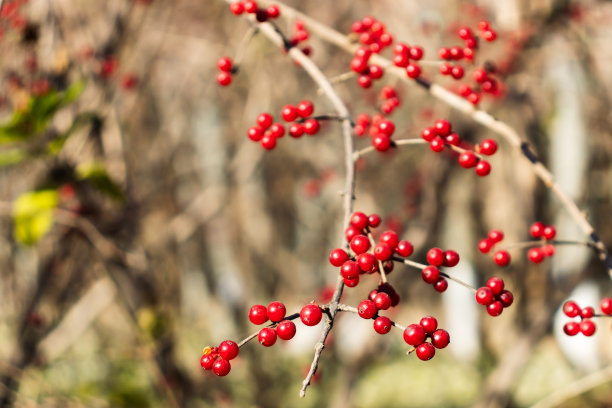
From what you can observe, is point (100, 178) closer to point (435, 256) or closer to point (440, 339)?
point (435, 256)

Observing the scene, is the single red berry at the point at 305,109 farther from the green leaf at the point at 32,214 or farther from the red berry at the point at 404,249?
the green leaf at the point at 32,214

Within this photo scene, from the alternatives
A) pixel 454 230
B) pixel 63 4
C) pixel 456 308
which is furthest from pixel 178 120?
pixel 454 230

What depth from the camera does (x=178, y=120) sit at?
20.6 feet

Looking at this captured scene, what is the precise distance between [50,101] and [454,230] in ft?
36.5

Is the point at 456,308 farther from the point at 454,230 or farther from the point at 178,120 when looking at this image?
the point at 178,120

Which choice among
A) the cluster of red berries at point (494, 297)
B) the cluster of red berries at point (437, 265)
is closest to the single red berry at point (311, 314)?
the cluster of red berries at point (437, 265)

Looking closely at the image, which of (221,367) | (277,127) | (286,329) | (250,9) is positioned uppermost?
(250,9)

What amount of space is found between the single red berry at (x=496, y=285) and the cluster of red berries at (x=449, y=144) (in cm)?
36

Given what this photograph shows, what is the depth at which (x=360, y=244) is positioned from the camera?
3.49 feet

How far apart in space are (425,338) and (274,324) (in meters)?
0.32

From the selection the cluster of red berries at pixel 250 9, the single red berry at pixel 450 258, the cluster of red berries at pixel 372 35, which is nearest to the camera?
the single red berry at pixel 450 258

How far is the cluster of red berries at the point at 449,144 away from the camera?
1.37m

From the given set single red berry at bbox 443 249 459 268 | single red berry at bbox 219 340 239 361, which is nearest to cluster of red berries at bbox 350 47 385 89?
single red berry at bbox 443 249 459 268

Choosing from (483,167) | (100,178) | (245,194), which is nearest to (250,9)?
(483,167)
